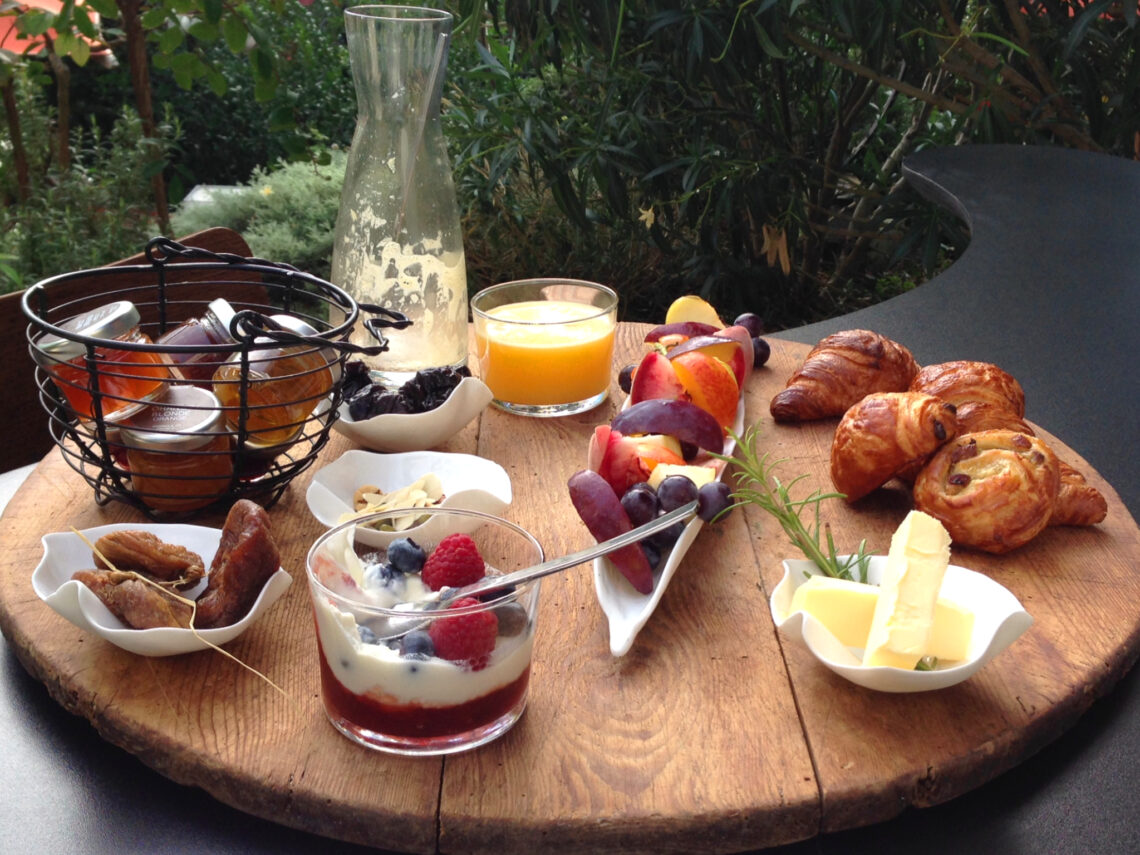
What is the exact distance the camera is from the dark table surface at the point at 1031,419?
0.84 metres

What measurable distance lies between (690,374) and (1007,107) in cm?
184

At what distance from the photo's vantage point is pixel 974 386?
134cm

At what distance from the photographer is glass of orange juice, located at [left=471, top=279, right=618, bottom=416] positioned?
154cm

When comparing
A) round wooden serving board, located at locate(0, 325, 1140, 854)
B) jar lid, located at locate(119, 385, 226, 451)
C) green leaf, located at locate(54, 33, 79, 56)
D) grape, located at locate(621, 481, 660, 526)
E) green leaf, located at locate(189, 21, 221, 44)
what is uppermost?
green leaf, located at locate(189, 21, 221, 44)

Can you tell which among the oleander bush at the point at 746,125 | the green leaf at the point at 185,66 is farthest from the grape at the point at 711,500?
the green leaf at the point at 185,66

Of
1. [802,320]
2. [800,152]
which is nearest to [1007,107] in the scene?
[800,152]

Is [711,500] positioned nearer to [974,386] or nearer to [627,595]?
[627,595]

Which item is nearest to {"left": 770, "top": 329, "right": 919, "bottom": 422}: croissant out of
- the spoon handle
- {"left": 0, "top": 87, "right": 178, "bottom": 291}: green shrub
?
the spoon handle

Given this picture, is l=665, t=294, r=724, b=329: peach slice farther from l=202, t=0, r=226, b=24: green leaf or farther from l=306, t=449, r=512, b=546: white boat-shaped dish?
l=202, t=0, r=226, b=24: green leaf

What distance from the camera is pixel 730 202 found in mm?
2771

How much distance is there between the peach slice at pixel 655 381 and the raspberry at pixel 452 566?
22.8 inches

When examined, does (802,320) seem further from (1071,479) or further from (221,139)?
(221,139)

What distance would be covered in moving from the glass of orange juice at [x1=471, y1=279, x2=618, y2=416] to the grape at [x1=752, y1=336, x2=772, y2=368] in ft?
0.83

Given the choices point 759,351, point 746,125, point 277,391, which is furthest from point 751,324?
point 746,125
